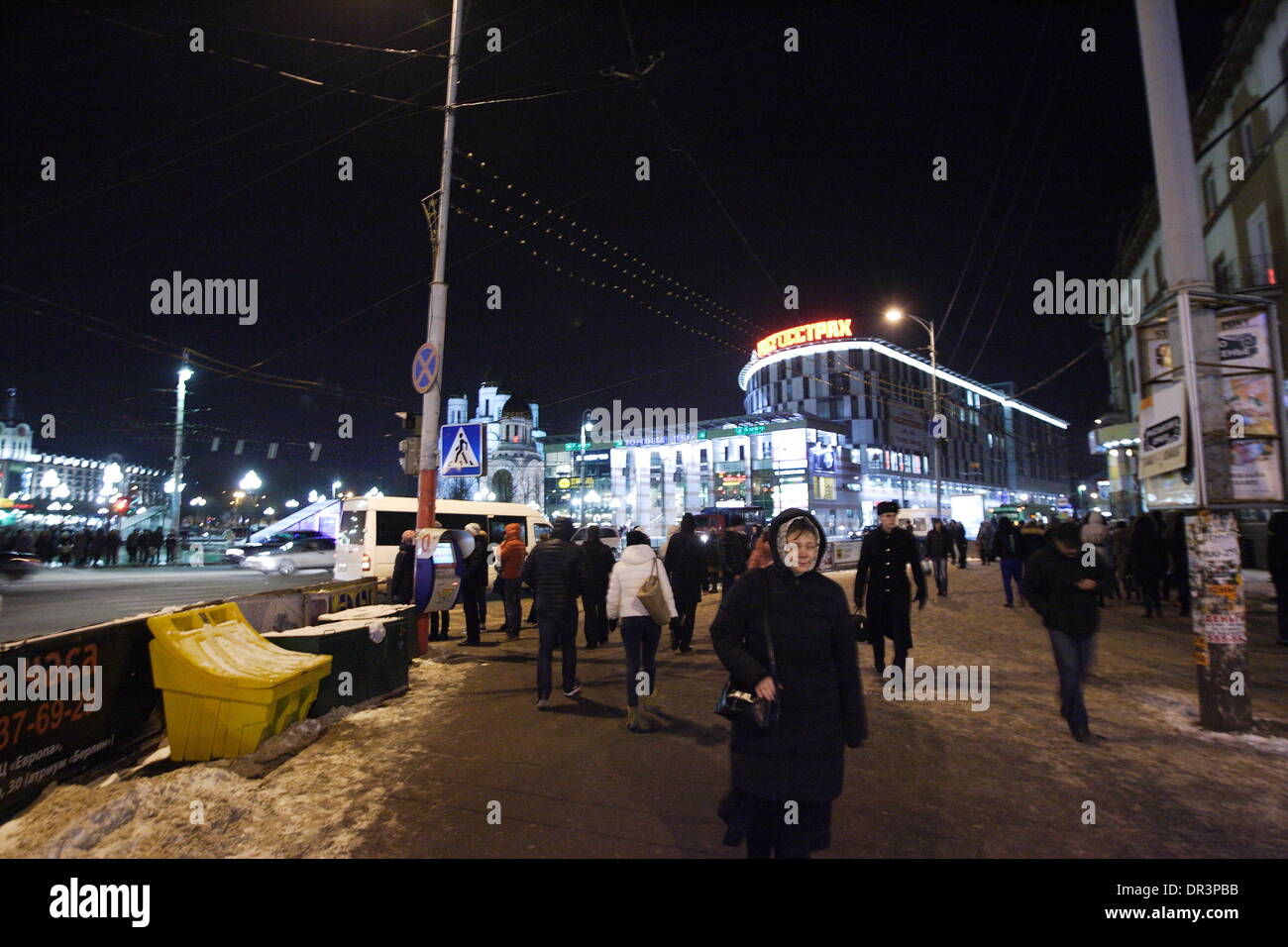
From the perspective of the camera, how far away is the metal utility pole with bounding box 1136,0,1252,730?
5.25 m

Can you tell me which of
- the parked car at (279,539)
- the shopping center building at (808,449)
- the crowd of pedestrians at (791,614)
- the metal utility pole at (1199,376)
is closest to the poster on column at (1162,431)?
the metal utility pole at (1199,376)

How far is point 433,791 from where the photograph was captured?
14.0 feet

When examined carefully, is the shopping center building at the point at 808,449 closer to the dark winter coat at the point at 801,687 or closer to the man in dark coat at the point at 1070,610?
the man in dark coat at the point at 1070,610

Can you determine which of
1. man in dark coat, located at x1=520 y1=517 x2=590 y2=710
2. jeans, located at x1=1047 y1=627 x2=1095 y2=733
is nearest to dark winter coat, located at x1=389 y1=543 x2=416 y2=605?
man in dark coat, located at x1=520 y1=517 x2=590 y2=710

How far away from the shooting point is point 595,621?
9766 millimetres

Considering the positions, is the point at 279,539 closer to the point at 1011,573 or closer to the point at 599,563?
the point at 599,563

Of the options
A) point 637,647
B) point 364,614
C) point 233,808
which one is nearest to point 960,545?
point 637,647

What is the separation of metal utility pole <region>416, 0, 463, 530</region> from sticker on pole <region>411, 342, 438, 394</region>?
0.26ft

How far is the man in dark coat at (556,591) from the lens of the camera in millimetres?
6348

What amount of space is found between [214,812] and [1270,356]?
886 centimetres

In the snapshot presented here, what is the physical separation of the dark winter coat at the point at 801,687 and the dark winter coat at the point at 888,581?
4.28 meters

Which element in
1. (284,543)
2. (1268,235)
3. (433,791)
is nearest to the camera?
(433,791)

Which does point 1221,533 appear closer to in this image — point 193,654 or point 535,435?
point 193,654

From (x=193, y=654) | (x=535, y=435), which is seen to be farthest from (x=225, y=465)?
(x=193, y=654)
